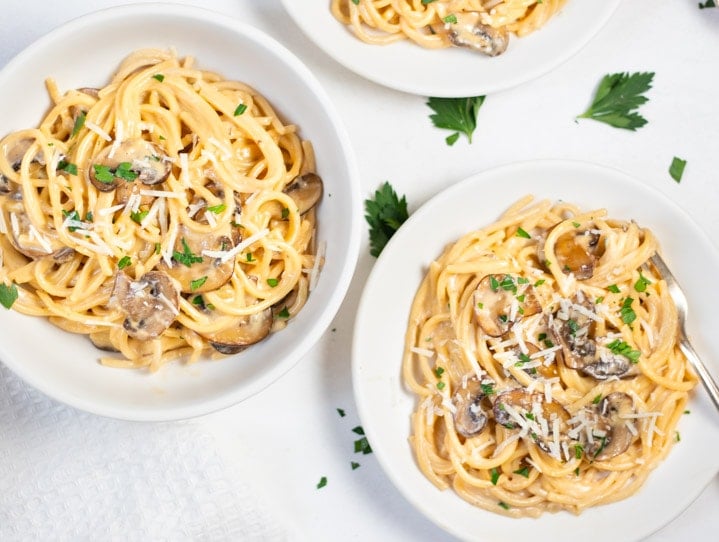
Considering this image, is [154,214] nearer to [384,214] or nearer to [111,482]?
[384,214]

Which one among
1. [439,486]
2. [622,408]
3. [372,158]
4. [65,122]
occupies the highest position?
[65,122]

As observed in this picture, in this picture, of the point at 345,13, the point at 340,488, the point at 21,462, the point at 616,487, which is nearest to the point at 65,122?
the point at 345,13

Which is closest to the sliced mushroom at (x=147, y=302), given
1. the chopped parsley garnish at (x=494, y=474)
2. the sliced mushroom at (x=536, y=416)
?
the sliced mushroom at (x=536, y=416)

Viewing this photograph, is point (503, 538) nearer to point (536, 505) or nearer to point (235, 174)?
point (536, 505)

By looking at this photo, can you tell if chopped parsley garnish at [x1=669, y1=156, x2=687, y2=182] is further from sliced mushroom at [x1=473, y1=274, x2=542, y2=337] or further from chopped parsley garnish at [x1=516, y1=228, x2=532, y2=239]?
sliced mushroom at [x1=473, y1=274, x2=542, y2=337]

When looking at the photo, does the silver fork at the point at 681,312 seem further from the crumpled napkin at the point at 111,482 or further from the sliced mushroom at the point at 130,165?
the sliced mushroom at the point at 130,165

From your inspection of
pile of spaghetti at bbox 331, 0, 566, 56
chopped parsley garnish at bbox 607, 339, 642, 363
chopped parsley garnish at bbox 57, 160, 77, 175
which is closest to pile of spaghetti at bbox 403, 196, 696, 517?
chopped parsley garnish at bbox 607, 339, 642, 363
